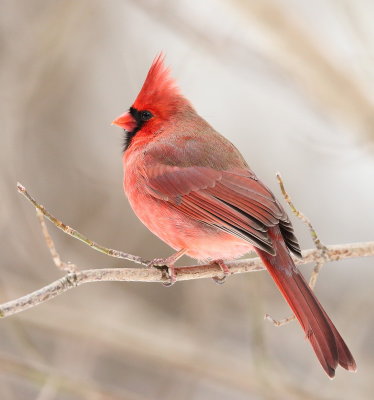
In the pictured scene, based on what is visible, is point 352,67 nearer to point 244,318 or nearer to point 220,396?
point 244,318

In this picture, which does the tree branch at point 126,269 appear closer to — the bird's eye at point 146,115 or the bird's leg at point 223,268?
the bird's leg at point 223,268

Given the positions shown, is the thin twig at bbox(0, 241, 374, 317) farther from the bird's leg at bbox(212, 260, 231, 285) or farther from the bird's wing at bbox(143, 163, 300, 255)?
the bird's wing at bbox(143, 163, 300, 255)

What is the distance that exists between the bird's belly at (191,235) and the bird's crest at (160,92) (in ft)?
1.90

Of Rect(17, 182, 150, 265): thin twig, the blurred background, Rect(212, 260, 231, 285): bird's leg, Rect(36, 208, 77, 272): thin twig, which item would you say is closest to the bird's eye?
the blurred background

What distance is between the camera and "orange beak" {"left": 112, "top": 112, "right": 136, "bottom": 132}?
3.53 metres

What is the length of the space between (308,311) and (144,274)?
66cm

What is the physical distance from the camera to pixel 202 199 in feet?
10.4

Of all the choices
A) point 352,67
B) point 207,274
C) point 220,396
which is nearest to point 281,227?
point 207,274

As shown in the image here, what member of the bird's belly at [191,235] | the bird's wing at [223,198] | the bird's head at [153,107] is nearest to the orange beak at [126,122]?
the bird's head at [153,107]

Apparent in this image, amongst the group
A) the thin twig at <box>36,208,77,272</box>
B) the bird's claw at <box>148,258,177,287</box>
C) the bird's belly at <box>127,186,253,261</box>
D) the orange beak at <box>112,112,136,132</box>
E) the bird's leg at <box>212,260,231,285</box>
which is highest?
the orange beak at <box>112,112,136,132</box>

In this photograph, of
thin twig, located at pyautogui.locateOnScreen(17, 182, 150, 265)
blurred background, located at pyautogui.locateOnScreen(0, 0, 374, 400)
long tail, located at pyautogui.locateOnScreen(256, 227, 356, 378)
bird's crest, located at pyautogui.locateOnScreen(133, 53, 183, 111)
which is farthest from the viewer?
blurred background, located at pyautogui.locateOnScreen(0, 0, 374, 400)

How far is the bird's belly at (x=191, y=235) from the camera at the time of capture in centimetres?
304

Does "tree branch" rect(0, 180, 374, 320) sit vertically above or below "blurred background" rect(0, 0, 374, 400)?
below

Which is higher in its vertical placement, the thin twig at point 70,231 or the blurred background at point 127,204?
the blurred background at point 127,204
